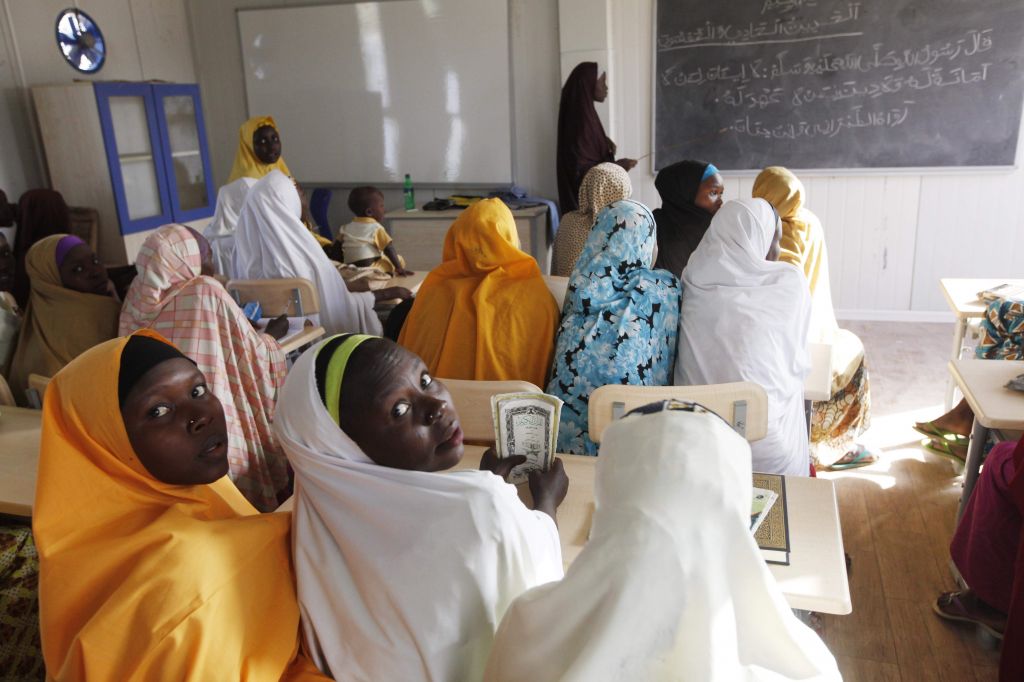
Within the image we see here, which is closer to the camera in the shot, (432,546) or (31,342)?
(432,546)

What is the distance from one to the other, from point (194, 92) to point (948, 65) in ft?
17.1

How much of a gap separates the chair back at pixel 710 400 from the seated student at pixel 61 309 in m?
1.80

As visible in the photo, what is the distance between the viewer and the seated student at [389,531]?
1001 mm

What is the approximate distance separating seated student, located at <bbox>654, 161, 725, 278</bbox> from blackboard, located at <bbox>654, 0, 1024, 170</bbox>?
6.67ft

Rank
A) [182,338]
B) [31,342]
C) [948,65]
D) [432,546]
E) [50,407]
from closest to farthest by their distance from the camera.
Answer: [432,546], [50,407], [182,338], [31,342], [948,65]

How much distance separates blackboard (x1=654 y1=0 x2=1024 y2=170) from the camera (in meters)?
4.61

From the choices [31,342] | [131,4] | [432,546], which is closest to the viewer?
[432,546]

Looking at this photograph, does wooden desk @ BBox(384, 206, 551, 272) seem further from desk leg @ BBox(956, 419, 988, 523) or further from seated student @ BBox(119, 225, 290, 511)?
desk leg @ BBox(956, 419, 988, 523)

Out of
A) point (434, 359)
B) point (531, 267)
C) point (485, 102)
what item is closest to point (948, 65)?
point (485, 102)

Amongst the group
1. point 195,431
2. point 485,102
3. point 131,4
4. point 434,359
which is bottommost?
point 434,359

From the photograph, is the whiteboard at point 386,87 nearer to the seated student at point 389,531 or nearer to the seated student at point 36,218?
the seated student at point 36,218

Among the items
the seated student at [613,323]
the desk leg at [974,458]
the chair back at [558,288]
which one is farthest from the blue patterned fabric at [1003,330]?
the chair back at [558,288]

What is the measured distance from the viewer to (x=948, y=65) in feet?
15.3

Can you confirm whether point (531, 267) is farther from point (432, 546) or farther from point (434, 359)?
point (432, 546)
